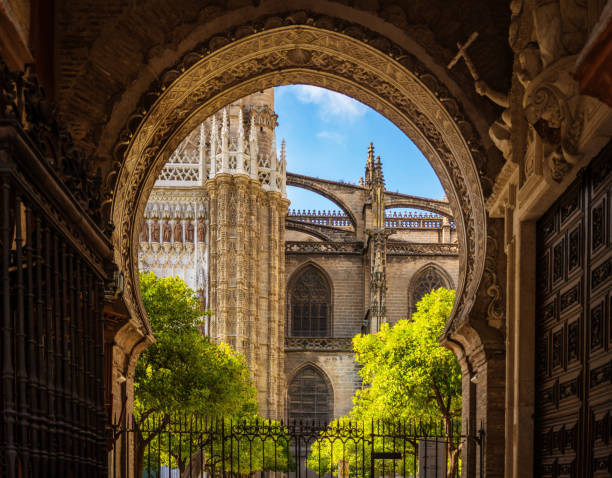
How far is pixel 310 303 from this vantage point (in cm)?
5625

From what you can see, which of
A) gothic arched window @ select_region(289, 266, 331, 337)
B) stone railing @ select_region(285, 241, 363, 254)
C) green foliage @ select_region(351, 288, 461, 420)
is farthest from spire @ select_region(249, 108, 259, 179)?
green foliage @ select_region(351, 288, 461, 420)

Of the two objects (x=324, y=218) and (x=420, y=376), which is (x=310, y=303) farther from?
(x=420, y=376)

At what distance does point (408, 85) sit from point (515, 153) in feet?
11.4

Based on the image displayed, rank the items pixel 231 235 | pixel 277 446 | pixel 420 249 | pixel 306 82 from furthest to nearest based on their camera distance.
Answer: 1. pixel 420 249
2. pixel 231 235
3. pixel 277 446
4. pixel 306 82

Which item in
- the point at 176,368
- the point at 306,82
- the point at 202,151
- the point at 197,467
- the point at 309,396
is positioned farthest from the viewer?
the point at 309,396

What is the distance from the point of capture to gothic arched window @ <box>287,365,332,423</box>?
171 ft

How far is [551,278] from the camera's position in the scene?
9.27m

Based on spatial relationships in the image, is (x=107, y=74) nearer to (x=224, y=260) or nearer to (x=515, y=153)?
(x=515, y=153)

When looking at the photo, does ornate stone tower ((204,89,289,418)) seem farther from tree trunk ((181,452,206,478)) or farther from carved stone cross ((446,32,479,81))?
carved stone cross ((446,32,479,81))

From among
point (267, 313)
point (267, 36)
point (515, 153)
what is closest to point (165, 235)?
point (267, 313)

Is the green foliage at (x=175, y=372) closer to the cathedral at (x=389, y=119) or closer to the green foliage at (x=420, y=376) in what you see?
the green foliage at (x=420, y=376)

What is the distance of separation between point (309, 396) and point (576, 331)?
44.5m

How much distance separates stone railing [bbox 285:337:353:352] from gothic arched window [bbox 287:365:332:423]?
40.1 inches

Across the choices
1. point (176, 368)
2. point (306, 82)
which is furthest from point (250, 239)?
point (306, 82)
